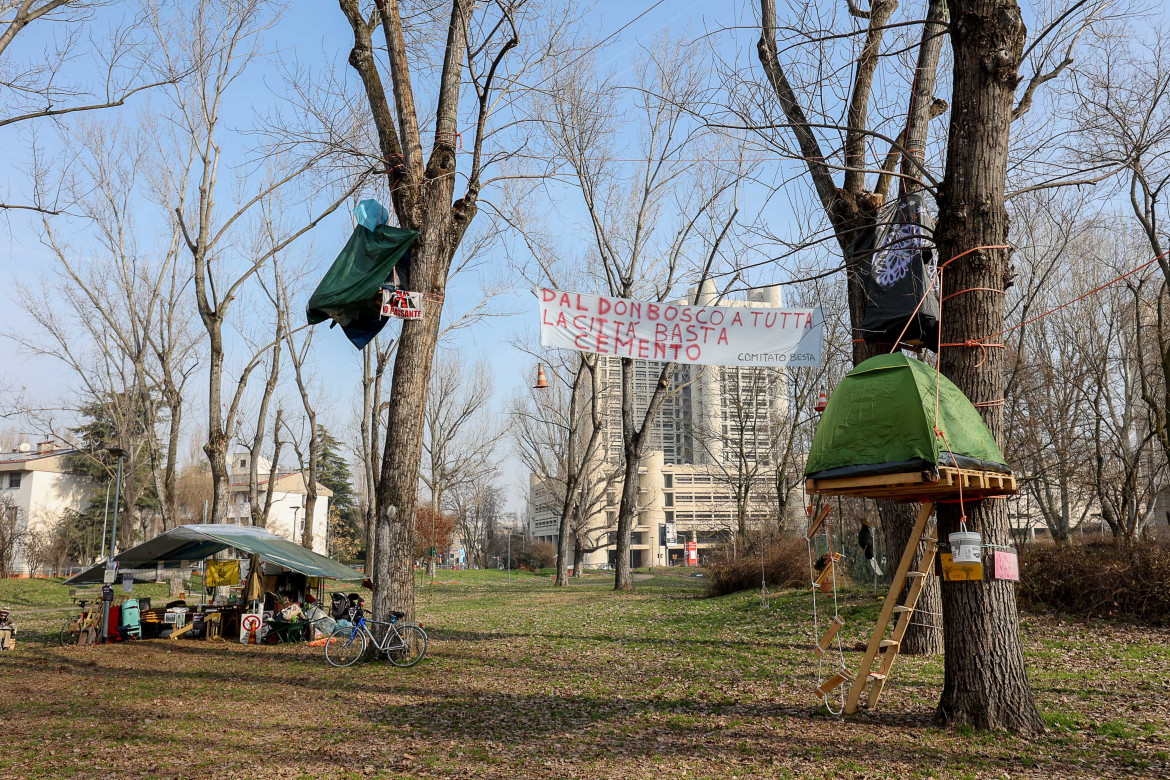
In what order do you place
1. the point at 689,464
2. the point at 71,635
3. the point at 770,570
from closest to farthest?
the point at 71,635, the point at 770,570, the point at 689,464

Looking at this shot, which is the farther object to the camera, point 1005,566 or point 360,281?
point 360,281

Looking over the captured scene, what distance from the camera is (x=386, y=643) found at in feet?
32.0

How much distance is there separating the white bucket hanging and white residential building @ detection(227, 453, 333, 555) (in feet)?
183

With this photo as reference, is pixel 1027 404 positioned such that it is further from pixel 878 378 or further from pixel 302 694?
pixel 302 694

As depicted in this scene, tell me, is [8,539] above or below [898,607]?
below

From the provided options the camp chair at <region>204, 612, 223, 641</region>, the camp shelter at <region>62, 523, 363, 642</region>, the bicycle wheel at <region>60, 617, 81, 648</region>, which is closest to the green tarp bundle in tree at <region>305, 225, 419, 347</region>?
the camp shelter at <region>62, 523, 363, 642</region>

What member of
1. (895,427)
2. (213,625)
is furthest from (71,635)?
(895,427)

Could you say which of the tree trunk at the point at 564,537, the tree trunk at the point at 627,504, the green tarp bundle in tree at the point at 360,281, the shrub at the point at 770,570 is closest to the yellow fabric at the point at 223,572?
the green tarp bundle in tree at the point at 360,281

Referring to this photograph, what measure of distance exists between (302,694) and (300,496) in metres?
66.3

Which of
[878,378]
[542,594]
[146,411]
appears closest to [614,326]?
[878,378]

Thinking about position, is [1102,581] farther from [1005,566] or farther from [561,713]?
[561,713]

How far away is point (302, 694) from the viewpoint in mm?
8219

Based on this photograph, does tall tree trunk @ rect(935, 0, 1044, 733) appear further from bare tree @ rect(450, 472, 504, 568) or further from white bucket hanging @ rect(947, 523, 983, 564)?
bare tree @ rect(450, 472, 504, 568)

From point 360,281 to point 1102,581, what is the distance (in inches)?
435
